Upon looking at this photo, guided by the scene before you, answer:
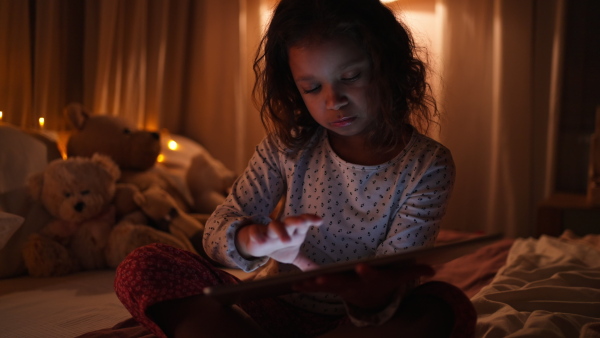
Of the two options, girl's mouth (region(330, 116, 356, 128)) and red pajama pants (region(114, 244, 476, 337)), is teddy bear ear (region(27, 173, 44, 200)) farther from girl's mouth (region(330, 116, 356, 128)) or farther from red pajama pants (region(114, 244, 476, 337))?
girl's mouth (region(330, 116, 356, 128))

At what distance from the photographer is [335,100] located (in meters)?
0.84

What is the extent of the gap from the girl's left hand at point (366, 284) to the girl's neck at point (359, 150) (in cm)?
33

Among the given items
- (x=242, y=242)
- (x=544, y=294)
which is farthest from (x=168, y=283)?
(x=544, y=294)

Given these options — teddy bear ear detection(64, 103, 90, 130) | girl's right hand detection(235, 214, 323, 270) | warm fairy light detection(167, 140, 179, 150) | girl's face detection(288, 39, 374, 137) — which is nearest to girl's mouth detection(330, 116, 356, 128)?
girl's face detection(288, 39, 374, 137)

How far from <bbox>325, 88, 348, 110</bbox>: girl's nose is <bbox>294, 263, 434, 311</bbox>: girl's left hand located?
307 millimetres

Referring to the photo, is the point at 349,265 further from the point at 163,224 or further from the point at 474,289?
the point at 163,224

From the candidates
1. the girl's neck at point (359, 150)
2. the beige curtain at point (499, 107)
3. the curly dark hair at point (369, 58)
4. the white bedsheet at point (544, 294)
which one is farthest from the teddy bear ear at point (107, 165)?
the beige curtain at point (499, 107)

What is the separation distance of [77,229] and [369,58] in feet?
2.98

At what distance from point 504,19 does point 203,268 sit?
1.81 meters

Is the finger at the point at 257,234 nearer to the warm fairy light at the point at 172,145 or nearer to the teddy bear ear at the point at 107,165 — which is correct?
the teddy bear ear at the point at 107,165

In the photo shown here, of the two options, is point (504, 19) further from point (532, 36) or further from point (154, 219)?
point (154, 219)

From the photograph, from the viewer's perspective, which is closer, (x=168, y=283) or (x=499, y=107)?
(x=168, y=283)

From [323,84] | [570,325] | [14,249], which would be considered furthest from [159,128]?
[570,325]

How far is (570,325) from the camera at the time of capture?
0.86 m
